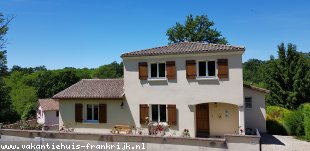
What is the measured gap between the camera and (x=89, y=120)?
77.3 feet

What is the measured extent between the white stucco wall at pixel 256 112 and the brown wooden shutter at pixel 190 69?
6000 mm

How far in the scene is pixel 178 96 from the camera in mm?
20703

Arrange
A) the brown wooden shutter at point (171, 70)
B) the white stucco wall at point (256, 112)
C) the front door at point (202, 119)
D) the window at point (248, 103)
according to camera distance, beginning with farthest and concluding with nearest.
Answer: the window at point (248, 103) < the white stucco wall at point (256, 112) < the front door at point (202, 119) < the brown wooden shutter at point (171, 70)

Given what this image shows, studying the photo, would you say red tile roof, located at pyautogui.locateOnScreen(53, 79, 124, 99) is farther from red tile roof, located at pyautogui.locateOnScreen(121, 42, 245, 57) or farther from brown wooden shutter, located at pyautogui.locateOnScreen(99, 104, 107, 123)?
red tile roof, located at pyautogui.locateOnScreen(121, 42, 245, 57)

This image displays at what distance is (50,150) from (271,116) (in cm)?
1794

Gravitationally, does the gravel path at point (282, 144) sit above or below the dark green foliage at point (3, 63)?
below

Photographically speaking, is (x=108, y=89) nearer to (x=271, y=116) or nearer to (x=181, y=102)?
(x=181, y=102)

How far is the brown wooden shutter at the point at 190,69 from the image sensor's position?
66.5 ft

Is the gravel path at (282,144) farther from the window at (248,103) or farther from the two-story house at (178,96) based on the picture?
the window at (248,103)

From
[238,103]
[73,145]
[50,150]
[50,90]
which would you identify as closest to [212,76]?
[238,103]

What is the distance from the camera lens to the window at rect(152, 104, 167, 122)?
21375 millimetres

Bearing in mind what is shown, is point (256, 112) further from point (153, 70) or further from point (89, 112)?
point (89, 112)

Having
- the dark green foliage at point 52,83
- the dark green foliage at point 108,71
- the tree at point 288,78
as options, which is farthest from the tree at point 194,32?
the dark green foliage at point 108,71

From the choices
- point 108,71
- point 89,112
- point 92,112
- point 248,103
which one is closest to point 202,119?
point 248,103
